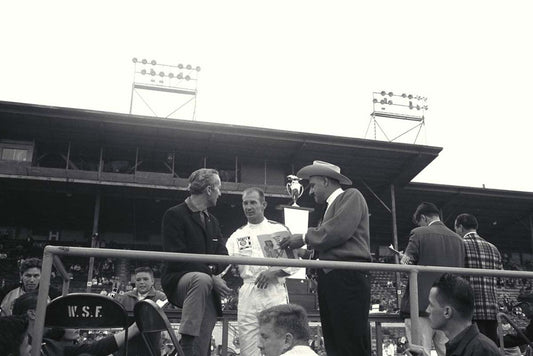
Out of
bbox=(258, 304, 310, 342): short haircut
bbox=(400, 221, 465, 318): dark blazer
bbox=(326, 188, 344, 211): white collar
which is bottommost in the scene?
bbox=(258, 304, 310, 342): short haircut

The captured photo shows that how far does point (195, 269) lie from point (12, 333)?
1.43 m

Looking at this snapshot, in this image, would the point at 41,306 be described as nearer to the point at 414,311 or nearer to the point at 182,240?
the point at 182,240

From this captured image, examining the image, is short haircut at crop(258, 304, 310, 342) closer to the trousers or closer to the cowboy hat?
the trousers

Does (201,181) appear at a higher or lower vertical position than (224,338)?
higher

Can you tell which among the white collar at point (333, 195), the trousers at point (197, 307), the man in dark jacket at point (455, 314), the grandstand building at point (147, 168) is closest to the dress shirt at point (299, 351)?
the man in dark jacket at point (455, 314)

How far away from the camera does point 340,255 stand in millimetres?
4379

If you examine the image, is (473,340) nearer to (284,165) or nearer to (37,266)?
(37,266)

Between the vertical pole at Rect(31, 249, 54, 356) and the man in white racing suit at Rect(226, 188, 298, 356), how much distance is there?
1.99 meters

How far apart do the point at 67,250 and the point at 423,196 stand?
82.0 feet

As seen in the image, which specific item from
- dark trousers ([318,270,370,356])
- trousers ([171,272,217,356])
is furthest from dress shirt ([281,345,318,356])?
trousers ([171,272,217,356])

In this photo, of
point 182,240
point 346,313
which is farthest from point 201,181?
point 346,313

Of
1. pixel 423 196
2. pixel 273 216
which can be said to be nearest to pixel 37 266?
pixel 273 216

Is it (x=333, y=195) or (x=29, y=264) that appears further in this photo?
(x=29, y=264)

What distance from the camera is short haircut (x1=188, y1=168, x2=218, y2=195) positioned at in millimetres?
4688
